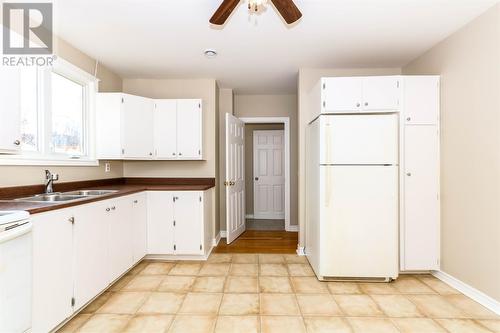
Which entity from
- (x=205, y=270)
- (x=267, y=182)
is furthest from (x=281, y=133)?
(x=205, y=270)

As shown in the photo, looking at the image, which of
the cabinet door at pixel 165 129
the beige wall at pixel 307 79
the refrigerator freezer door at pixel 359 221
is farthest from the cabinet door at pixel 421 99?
the cabinet door at pixel 165 129

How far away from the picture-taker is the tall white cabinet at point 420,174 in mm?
2779

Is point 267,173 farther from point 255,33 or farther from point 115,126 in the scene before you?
point 255,33

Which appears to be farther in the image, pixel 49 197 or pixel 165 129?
pixel 165 129

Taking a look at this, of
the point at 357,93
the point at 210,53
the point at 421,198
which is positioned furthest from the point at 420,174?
the point at 210,53

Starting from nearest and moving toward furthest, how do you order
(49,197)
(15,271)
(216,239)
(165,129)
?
(15,271) < (49,197) < (165,129) < (216,239)

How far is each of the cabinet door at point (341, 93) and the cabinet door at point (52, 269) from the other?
2.52m

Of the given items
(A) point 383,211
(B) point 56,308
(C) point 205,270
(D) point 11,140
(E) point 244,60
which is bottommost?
(C) point 205,270

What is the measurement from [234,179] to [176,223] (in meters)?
1.18

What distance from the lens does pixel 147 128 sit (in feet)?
11.7

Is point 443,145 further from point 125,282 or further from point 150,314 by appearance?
point 125,282

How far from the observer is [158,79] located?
3.92 meters

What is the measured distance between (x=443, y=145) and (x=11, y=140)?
3.73 metres

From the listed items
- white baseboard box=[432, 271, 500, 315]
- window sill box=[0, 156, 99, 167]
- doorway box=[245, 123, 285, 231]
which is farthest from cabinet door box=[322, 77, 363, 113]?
doorway box=[245, 123, 285, 231]
